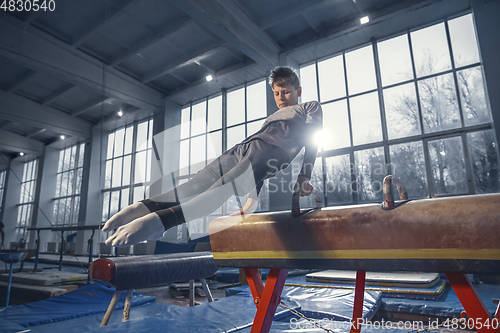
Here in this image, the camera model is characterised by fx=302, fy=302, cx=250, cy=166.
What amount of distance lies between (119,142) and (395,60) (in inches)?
363

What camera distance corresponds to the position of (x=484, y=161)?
5207 millimetres

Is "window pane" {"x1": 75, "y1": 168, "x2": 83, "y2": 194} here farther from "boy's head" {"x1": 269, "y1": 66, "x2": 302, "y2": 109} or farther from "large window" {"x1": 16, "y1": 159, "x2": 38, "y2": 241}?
"boy's head" {"x1": 269, "y1": 66, "x2": 302, "y2": 109}

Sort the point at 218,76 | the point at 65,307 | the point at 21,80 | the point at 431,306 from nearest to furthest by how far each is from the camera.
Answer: the point at 431,306, the point at 65,307, the point at 21,80, the point at 218,76

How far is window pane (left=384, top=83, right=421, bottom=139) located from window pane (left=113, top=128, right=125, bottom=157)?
29.0 feet

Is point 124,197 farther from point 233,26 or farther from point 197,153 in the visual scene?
point 233,26

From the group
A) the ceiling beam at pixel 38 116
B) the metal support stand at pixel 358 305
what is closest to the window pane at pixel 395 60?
the metal support stand at pixel 358 305

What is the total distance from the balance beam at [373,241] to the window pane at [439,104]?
5.31 metres

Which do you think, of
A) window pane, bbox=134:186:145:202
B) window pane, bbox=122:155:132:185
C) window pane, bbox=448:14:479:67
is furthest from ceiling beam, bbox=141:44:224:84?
window pane, bbox=448:14:479:67

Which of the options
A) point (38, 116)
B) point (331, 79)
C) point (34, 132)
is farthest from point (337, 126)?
point (34, 132)

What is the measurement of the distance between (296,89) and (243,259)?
1.06 metres

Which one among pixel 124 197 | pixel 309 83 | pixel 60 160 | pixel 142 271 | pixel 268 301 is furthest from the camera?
pixel 60 160

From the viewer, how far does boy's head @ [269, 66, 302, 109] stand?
183 centimetres

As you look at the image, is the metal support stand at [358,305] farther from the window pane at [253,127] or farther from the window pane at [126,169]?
the window pane at [126,169]

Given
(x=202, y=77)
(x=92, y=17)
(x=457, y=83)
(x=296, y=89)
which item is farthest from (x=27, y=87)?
(x=457, y=83)
